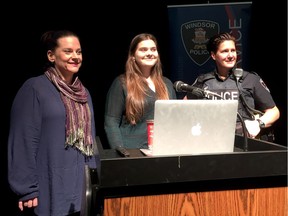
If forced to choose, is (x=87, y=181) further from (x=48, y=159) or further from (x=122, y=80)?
(x=122, y=80)

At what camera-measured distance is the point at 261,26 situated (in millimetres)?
4188

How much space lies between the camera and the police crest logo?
3.70 m

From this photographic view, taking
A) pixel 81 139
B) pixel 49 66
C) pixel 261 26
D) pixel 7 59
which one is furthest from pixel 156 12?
pixel 81 139

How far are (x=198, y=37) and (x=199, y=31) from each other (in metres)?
0.06

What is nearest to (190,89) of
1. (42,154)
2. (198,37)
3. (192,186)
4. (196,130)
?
(196,130)

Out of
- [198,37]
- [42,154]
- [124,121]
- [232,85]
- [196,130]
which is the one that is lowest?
[42,154]

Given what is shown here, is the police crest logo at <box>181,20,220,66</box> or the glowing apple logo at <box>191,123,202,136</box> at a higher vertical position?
the police crest logo at <box>181,20,220,66</box>

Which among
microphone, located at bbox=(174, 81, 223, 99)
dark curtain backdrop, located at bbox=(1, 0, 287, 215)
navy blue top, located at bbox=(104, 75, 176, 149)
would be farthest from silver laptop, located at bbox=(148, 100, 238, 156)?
dark curtain backdrop, located at bbox=(1, 0, 287, 215)

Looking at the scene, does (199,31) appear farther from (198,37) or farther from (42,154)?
(42,154)

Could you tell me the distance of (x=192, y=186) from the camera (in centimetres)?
127

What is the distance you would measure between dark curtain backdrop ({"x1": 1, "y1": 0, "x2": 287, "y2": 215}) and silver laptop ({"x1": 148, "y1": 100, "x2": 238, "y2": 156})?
230 centimetres

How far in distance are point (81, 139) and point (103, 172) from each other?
37.4 inches

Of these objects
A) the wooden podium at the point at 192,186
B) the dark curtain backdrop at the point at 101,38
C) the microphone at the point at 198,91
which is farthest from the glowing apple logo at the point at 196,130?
the dark curtain backdrop at the point at 101,38

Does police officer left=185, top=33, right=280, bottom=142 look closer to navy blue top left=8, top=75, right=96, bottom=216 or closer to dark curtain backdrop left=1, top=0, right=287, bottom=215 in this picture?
navy blue top left=8, top=75, right=96, bottom=216
